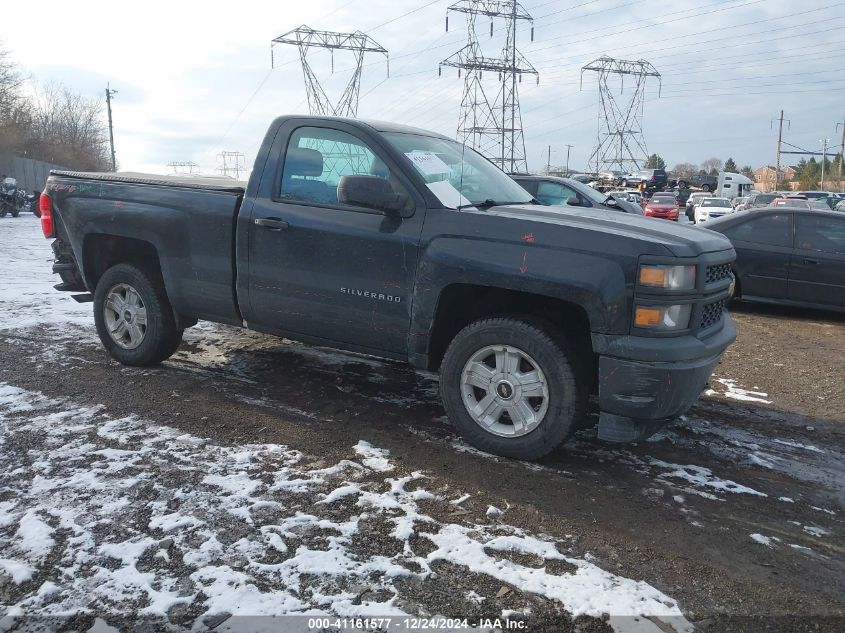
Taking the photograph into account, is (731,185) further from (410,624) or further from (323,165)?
(410,624)

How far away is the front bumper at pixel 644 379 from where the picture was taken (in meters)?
3.38

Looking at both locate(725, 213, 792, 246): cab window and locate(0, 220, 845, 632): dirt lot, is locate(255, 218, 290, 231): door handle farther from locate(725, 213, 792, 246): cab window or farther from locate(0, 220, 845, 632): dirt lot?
locate(725, 213, 792, 246): cab window

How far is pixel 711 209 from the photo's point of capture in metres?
27.7

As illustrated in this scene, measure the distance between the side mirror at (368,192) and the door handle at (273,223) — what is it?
2.10 feet

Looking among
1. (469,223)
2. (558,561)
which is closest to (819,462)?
(558,561)

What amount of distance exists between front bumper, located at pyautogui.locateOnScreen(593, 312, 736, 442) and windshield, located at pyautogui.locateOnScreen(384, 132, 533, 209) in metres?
1.33

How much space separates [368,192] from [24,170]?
165ft

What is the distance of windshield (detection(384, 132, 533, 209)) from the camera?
413 cm

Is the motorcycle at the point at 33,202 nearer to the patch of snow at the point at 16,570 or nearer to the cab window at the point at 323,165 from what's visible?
the cab window at the point at 323,165

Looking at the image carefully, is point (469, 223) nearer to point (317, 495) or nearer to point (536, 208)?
point (536, 208)

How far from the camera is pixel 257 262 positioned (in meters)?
4.50

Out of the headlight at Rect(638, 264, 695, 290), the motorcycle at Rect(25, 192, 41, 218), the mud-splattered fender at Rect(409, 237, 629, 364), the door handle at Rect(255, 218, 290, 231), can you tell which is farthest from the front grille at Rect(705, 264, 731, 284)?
the motorcycle at Rect(25, 192, 41, 218)

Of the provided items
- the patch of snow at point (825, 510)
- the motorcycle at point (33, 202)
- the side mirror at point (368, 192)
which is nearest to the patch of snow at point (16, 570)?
the side mirror at point (368, 192)

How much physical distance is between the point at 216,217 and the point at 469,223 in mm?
1929
